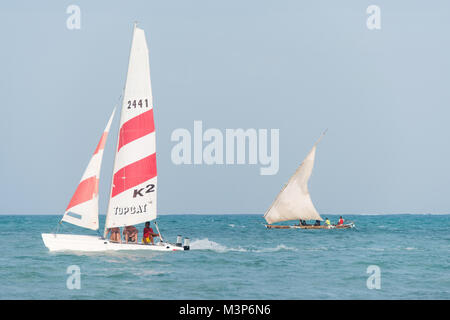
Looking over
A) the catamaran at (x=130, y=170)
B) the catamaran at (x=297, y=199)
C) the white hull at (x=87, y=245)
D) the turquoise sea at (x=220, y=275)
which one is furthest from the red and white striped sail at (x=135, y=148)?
the catamaran at (x=297, y=199)

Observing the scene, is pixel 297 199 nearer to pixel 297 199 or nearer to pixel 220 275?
pixel 297 199

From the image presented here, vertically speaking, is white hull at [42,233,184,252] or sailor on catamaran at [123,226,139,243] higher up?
sailor on catamaran at [123,226,139,243]

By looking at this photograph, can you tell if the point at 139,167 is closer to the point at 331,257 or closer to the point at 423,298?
the point at 331,257

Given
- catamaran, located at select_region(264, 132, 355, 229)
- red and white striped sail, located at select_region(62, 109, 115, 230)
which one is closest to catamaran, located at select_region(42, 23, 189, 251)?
red and white striped sail, located at select_region(62, 109, 115, 230)

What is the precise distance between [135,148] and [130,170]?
1265 millimetres

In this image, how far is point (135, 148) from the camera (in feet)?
120

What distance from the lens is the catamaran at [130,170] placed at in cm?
3516

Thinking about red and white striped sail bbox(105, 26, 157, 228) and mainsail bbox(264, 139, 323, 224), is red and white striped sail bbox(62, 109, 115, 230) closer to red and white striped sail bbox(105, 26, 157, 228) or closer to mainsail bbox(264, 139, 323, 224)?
red and white striped sail bbox(105, 26, 157, 228)

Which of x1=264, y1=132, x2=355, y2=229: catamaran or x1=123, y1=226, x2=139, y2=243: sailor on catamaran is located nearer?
x1=123, y1=226, x2=139, y2=243: sailor on catamaran

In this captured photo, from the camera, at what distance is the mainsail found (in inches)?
3051

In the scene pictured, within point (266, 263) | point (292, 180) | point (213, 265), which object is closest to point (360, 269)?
point (266, 263)

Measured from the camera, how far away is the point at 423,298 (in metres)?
25.9

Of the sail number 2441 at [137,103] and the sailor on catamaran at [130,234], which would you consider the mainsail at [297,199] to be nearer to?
the sail number 2441 at [137,103]

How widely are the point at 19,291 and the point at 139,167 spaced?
471 inches
